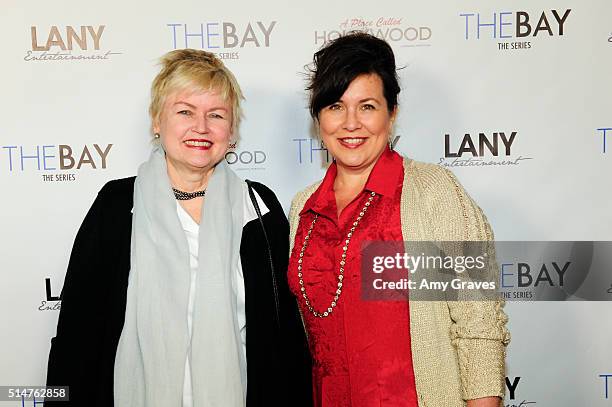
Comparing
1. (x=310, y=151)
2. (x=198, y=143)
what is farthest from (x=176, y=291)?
(x=310, y=151)

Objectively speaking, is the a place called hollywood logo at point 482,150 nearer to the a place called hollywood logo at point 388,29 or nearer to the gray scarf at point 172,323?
the a place called hollywood logo at point 388,29

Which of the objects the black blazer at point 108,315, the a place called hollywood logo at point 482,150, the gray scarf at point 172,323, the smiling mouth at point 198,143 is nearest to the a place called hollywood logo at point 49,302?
the black blazer at point 108,315

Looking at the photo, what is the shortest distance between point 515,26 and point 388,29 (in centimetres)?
49

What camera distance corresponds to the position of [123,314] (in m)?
1.58

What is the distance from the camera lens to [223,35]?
2.13m

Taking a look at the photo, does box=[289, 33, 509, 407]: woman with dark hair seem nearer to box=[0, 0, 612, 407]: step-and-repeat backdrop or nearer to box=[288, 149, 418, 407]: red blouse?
box=[288, 149, 418, 407]: red blouse

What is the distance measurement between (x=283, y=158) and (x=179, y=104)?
0.68 meters

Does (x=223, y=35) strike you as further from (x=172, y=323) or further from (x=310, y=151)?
(x=172, y=323)

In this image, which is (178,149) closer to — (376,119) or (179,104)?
(179,104)

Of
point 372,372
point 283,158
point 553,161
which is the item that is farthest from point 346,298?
point 553,161

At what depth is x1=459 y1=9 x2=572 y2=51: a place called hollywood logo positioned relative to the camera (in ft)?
6.98

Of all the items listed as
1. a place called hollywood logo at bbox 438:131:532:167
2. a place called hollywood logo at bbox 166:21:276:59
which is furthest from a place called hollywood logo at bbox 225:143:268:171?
a place called hollywood logo at bbox 438:131:532:167

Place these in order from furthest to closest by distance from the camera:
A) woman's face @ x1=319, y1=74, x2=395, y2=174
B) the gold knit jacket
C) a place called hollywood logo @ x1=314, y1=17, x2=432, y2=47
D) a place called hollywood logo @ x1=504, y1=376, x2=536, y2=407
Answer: a place called hollywood logo @ x1=504, y1=376, x2=536, y2=407 < a place called hollywood logo @ x1=314, y1=17, x2=432, y2=47 < woman's face @ x1=319, y1=74, x2=395, y2=174 < the gold knit jacket

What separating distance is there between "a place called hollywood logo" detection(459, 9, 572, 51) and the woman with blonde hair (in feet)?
3.35
